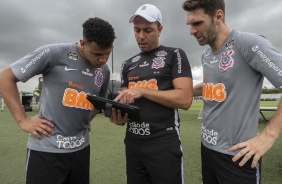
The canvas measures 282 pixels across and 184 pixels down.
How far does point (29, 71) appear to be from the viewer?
2.13 metres

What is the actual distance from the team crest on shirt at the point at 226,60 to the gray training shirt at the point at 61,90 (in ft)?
3.84

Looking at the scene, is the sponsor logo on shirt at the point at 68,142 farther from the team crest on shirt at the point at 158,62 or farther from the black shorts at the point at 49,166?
the team crest on shirt at the point at 158,62

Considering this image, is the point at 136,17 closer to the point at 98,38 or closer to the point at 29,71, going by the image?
the point at 98,38

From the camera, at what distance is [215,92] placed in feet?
6.64

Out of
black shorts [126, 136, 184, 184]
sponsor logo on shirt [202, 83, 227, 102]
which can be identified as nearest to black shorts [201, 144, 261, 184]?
black shorts [126, 136, 184, 184]

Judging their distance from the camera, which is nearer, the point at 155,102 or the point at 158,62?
the point at 155,102

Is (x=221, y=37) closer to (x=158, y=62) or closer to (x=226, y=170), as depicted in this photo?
(x=158, y=62)

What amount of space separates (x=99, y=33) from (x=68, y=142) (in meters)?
0.98

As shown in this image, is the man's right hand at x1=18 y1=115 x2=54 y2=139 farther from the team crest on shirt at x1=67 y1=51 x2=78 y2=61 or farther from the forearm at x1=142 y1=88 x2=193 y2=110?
the forearm at x1=142 y1=88 x2=193 y2=110

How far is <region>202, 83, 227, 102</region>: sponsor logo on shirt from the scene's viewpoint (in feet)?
6.47

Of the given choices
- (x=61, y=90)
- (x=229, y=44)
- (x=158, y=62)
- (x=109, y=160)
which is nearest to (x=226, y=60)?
(x=229, y=44)

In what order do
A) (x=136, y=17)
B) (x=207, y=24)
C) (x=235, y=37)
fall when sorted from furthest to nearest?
(x=136, y=17) → (x=207, y=24) → (x=235, y=37)

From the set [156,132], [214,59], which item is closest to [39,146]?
[156,132]

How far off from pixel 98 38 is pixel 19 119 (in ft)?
3.16
